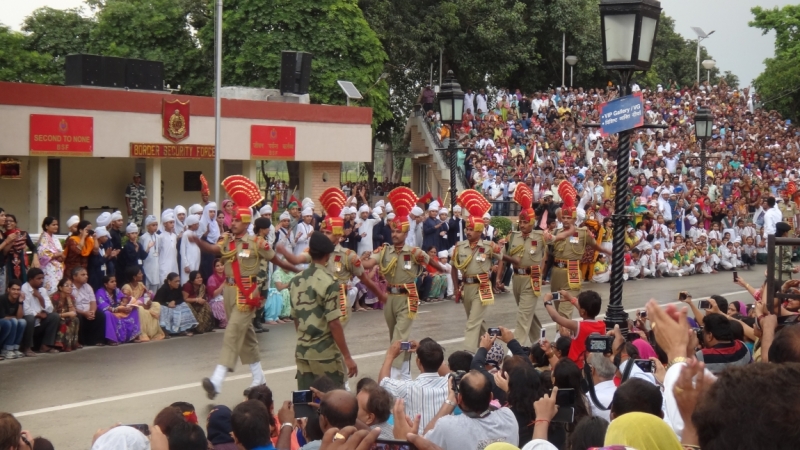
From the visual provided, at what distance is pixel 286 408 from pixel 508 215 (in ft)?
72.1

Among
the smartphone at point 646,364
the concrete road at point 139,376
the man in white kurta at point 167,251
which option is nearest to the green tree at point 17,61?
the man in white kurta at point 167,251

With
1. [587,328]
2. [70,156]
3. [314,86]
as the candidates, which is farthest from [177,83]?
[587,328]

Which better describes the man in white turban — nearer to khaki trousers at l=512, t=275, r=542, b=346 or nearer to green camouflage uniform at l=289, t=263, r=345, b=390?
khaki trousers at l=512, t=275, r=542, b=346

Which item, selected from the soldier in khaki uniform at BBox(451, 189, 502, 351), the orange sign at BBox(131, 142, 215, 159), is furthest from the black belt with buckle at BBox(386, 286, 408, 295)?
the orange sign at BBox(131, 142, 215, 159)

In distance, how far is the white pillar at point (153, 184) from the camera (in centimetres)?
2570

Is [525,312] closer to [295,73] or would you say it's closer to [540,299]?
[540,299]

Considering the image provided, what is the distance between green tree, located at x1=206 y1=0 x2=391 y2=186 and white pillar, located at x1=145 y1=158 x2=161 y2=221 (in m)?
7.65

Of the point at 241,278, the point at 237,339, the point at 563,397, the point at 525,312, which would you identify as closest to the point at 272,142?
the point at 525,312

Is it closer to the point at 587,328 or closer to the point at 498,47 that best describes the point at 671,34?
the point at 498,47

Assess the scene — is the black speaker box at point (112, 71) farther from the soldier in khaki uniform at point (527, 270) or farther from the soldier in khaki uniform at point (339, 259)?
the soldier in khaki uniform at point (527, 270)

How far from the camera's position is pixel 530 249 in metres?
14.0

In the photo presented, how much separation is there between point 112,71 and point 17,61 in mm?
17459

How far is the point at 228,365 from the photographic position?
36.5 ft

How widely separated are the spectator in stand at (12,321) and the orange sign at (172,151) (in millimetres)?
12018
